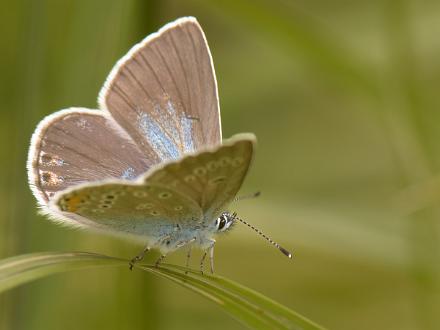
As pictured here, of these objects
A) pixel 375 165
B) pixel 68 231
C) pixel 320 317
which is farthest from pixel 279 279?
pixel 68 231

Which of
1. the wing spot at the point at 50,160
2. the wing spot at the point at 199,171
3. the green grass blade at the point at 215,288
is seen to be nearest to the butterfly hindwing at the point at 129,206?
the wing spot at the point at 199,171

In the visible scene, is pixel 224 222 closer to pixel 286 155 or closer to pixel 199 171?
pixel 199 171

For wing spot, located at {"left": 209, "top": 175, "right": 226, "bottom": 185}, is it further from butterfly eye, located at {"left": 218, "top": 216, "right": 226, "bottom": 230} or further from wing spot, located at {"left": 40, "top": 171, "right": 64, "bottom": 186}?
wing spot, located at {"left": 40, "top": 171, "right": 64, "bottom": 186}

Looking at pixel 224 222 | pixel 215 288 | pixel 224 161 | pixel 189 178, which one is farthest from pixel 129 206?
pixel 215 288

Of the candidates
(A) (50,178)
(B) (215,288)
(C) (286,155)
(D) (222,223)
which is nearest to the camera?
(B) (215,288)

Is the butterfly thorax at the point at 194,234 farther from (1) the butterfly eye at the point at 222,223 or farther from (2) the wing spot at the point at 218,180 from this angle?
(2) the wing spot at the point at 218,180

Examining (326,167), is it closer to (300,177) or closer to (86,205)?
(300,177)
